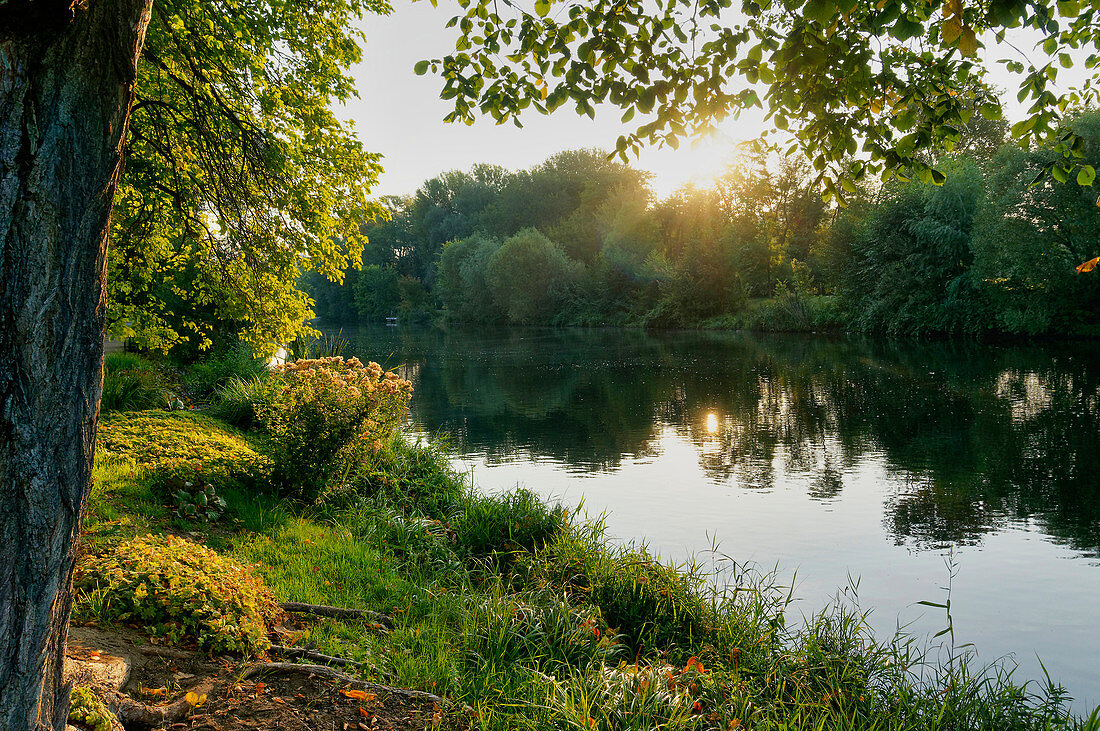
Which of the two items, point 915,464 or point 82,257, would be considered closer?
point 82,257

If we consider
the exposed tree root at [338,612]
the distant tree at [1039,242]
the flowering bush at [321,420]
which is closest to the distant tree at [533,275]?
the distant tree at [1039,242]

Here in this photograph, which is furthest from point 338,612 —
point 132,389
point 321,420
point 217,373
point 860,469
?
point 217,373

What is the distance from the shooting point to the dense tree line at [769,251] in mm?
26719

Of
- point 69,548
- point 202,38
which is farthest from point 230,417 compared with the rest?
→ point 69,548

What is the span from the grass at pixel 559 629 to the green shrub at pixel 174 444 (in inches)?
2.8

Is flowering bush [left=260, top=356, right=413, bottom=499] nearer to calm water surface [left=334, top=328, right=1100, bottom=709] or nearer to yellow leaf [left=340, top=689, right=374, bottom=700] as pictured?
calm water surface [left=334, top=328, right=1100, bottom=709]

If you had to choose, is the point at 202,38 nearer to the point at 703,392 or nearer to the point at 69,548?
the point at 69,548

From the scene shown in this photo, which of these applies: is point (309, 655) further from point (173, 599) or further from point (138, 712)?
point (138, 712)

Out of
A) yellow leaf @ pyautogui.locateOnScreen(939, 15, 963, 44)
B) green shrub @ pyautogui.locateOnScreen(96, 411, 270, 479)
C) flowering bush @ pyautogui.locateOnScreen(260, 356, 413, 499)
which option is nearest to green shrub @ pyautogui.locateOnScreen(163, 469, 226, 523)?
green shrub @ pyautogui.locateOnScreen(96, 411, 270, 479)

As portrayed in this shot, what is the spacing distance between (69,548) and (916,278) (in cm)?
3507

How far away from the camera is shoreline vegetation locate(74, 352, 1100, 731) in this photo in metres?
3.63

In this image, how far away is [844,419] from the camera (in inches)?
587

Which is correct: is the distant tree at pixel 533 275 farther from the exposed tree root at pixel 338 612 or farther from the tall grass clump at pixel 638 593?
the exposed tree root at pixel 338 612

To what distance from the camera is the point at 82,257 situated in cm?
212
